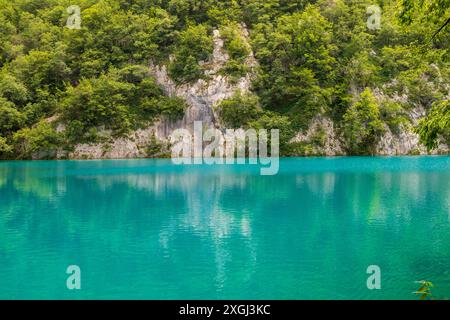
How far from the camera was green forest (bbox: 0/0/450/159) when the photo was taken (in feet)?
192

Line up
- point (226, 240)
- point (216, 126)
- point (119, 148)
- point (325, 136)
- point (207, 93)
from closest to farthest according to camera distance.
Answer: point (226, 240) → point (119, 148) → point (216, 126) → point (325, 136) → point (207, 93)

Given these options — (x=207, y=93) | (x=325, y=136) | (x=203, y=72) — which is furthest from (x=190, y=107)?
(x=325, y=136)

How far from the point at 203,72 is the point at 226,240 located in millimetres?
51177

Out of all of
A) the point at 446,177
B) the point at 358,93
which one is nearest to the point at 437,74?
the point at 358,93

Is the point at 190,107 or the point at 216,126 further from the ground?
the point at 190,107

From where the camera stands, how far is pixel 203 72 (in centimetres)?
6275

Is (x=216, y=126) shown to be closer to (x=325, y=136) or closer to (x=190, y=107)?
(x=190, y=107)

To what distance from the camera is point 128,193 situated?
83.4 feet

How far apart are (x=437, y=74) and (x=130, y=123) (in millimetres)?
46337

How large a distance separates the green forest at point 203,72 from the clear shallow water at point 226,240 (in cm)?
3299

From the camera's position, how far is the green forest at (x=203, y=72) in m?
58.7

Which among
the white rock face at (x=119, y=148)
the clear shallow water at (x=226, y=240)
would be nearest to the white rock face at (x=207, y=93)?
the white rock face at (x=119, y=148)

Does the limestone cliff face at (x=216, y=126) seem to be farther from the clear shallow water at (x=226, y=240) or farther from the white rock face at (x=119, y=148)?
the clear shallow water at (x=226, y=240)

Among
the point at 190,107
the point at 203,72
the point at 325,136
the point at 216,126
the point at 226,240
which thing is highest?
the point at 203,72
